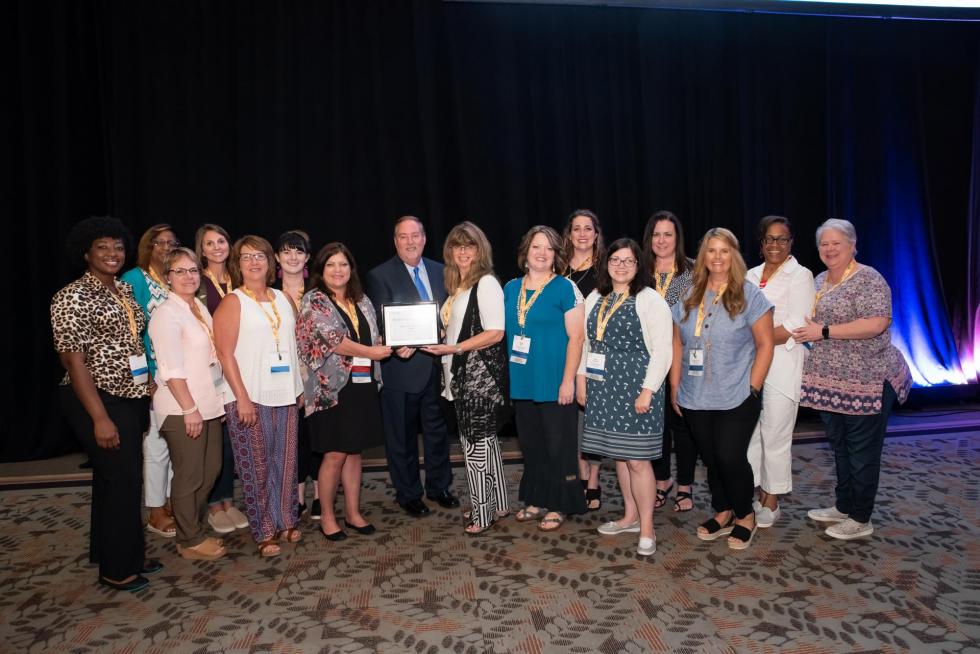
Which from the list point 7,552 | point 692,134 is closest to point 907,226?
point 692,134

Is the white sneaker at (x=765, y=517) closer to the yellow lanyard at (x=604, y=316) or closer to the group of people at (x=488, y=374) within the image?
the group of people at (x=488, y=374)

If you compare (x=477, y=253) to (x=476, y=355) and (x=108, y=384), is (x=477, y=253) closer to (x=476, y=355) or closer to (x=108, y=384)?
(x=476, y=355)

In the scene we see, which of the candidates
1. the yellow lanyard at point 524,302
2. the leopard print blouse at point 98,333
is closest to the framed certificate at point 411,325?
the yellow lanyard at point 524,302

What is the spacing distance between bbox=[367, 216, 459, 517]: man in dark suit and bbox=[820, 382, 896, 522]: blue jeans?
7.28 ft

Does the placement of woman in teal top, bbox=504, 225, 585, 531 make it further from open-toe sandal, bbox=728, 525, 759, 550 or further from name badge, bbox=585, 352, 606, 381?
open-toe sandal, bbox=728, 525, 759, 550

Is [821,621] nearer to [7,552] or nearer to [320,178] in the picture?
[7,552]

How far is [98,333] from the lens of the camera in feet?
8.98

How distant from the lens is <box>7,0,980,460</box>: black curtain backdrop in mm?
5215

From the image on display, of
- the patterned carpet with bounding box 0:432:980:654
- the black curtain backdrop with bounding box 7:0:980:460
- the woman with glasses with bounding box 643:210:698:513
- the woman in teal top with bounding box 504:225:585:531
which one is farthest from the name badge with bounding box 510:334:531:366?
the black curtain backdrop with bounding box 7:0:980:460

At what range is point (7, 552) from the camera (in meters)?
3.33

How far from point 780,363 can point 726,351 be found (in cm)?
50

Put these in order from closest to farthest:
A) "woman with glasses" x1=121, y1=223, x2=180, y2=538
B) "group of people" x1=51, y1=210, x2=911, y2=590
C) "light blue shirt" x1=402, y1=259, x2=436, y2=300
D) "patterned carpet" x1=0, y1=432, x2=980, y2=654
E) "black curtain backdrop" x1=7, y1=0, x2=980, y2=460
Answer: "patterned carpet" x1=0, y1=432, x2=980, y2=654, "group of people" x1=51, y1=210, x2=911, y2=590, "woman with glasses" x1=121, y1=223, x2=180, y2=538, "light blue shirt" x1=402, y1=259, x2=436, y2=300, "black curtain backdrop" x1=7, y1=0, x2=980, y2=460

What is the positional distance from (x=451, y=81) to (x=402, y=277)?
2.66 meters

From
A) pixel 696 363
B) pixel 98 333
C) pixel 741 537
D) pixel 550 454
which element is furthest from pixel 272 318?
pixel 741 537
